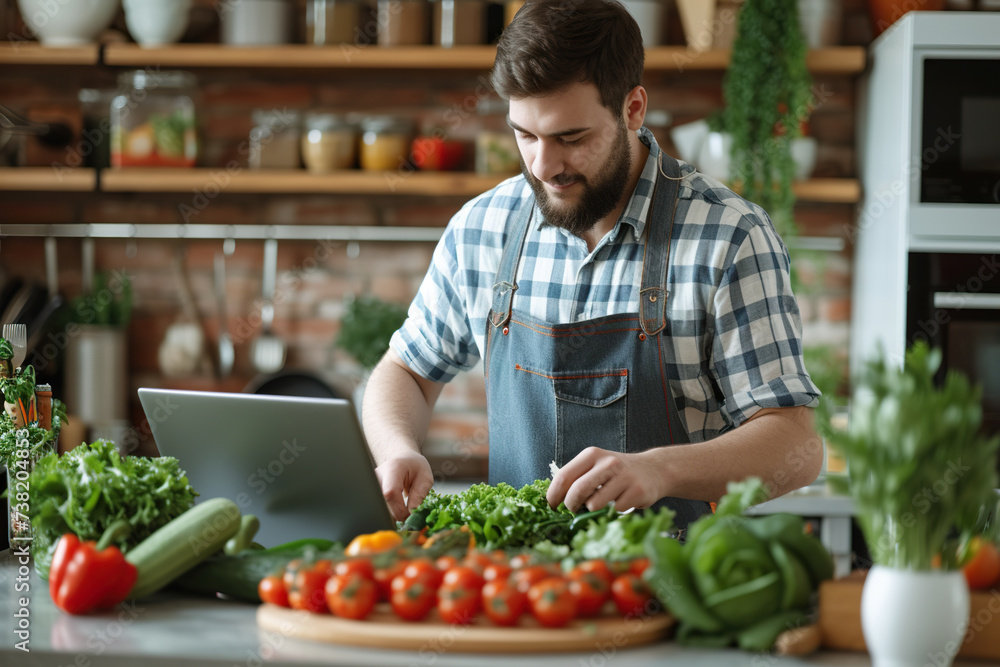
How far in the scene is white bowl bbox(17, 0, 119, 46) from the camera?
8.65 ft

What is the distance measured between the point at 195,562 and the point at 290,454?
157mm

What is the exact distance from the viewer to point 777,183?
8.25 ft

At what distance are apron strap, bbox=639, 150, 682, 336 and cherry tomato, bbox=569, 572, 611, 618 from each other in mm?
661

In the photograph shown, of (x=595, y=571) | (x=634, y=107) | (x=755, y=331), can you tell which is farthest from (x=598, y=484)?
(x=634, y=107)

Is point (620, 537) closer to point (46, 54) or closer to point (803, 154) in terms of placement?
point (803, 154)

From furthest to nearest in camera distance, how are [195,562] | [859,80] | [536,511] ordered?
[859,80] → [536,511] → [195,562]

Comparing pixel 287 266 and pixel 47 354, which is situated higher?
pixel 287 266

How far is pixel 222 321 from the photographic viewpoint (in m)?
2.90

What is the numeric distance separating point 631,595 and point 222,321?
7.17 ft

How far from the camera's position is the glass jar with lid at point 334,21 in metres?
2.64

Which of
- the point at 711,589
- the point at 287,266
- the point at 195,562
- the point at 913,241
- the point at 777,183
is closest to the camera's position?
the point at 711,589

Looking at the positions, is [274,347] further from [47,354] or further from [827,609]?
[827,609]

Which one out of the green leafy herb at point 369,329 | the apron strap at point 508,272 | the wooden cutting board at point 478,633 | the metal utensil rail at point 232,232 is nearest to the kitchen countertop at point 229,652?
the wooden cutting board at point 478,633

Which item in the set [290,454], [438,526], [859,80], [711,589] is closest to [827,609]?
[711,589]
